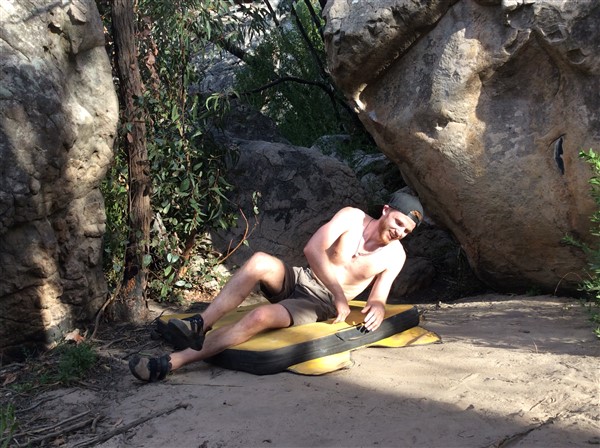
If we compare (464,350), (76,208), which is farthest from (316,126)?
(464,350)

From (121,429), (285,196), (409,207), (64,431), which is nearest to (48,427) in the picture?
(64,431)

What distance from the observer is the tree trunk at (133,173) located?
4.87m

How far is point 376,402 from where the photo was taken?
10.4 feet

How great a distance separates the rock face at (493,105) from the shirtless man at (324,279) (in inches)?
37.4

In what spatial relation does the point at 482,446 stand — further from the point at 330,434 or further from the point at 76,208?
the point at 76,208

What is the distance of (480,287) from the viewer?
5.81 metres

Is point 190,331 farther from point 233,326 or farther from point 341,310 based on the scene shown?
point 341,310

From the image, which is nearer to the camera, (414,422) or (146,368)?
(414,422)

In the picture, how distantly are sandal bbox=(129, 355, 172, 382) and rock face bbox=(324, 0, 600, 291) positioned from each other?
250 cm

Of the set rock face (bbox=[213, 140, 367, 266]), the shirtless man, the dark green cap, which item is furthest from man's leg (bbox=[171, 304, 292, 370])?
rock face (bbox=[213, 140, 367, 266])

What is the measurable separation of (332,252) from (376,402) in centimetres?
135

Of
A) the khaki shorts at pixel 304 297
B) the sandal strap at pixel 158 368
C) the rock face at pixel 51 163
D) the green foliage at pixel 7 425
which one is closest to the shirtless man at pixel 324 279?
the khaki shorts at pixel 304 297

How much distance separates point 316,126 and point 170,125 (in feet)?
12.3

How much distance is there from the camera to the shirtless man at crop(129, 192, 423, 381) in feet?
13.0
